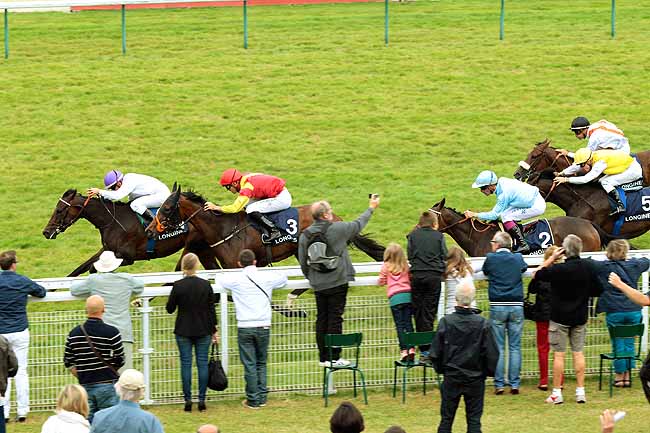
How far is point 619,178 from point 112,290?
776 centimetres

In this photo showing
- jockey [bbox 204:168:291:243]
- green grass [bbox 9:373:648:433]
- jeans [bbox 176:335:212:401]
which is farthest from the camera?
jockey [bbox 204:168:291:243]

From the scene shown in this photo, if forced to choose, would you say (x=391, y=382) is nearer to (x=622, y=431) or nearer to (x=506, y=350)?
(x=506, y=350)

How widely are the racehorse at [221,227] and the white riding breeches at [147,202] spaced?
28 cm

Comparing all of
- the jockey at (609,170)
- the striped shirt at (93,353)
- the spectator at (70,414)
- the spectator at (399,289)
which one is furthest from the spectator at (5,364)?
the jockey at (609,170)

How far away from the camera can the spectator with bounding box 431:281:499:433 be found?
1066 cm

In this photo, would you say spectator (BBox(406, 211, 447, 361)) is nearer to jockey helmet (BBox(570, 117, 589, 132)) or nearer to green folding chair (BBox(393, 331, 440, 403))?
green folding chair (BBox(393, 331, 440, 403))

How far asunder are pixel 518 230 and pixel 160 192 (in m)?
4.31

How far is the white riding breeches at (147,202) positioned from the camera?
1662cm

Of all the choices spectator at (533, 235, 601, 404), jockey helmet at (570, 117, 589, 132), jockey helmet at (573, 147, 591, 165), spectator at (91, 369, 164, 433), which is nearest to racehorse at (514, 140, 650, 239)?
jockey helmet at (573, 147, 591, 165)

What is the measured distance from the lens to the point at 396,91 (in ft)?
85.8

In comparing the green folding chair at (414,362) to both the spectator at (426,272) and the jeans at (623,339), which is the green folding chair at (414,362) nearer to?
the spectator at (426,272)

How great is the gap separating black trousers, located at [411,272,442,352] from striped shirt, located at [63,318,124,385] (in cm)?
318

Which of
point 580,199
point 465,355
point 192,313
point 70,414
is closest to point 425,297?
point 192,313

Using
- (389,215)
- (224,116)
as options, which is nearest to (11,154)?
(224,116)
